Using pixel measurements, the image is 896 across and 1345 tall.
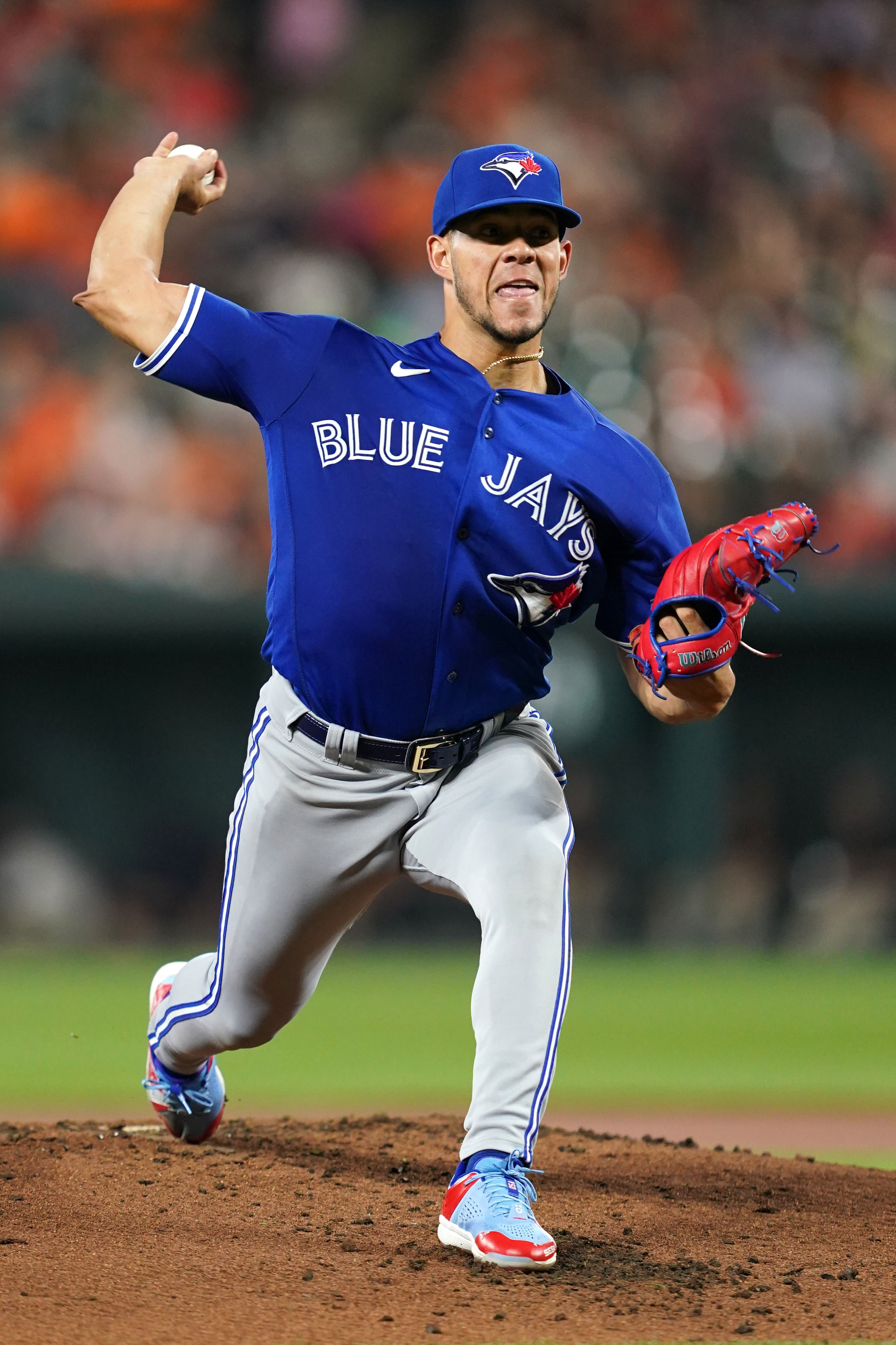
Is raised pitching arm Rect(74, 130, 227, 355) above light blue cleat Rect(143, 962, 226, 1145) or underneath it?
above

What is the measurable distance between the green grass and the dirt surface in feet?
6.24

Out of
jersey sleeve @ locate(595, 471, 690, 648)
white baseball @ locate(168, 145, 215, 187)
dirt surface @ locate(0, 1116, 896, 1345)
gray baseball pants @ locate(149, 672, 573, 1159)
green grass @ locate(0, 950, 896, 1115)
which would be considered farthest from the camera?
green grass @ locate(0, 950, 896, 1115)

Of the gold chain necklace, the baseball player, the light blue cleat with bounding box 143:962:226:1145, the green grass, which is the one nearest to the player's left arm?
the baseball player

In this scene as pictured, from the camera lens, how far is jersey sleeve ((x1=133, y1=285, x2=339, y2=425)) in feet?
10.7

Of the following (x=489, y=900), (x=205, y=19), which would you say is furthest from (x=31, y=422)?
(x=489, y=900)

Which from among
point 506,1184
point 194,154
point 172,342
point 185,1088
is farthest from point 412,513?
point 185,1088

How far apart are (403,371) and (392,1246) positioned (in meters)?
1.69

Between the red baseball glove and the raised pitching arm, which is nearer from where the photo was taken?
the red baseball glove

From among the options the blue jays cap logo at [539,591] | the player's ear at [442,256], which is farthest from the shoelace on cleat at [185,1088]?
the player's ear at [442,256]

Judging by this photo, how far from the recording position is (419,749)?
11.0 feet

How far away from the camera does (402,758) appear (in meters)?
3.37

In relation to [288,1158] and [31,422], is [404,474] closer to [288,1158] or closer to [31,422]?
[288,1158]

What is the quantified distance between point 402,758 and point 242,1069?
3.88m

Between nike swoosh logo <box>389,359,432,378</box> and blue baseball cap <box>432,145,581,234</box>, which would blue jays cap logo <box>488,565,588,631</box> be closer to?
nike swoosh logo <box>389,359,432,378</box>
